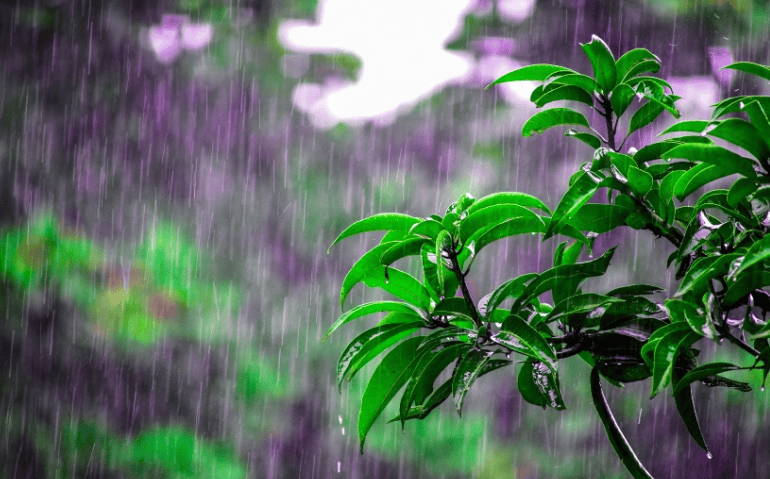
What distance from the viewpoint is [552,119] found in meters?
0.57

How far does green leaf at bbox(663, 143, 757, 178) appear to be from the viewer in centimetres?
45

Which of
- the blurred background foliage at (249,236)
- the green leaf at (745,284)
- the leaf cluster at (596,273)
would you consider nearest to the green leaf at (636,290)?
the leaf cluster at (596,273)

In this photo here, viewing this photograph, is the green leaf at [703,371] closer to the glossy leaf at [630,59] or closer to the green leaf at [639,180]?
the green leaf at [639,180]

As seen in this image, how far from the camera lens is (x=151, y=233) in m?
2.51

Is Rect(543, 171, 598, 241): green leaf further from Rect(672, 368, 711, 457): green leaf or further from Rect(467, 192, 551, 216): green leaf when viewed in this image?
Rect(672, 368, 711, 457): green leaf

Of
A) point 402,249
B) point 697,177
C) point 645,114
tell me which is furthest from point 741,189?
point 402,249

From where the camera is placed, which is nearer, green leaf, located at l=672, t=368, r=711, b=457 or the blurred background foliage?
green leaf, located at l=672, t=368, r=711, b=457

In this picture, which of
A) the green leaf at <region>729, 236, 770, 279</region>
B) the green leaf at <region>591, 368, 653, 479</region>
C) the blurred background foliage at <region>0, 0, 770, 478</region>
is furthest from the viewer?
the blurred background foliage at <region>0, 0, 770, 478</region>

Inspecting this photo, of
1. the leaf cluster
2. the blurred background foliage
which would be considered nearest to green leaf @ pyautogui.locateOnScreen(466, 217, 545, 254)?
the leaf cluster

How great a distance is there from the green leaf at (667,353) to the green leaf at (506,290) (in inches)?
4.6

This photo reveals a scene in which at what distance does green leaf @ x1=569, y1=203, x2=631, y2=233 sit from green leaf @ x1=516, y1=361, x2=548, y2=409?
0.42 ft

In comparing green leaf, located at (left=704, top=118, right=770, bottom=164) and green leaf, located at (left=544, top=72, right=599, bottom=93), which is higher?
green leaf, located at (left=544, top=72, right=599, bottom=93)

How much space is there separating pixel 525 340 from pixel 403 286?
11 cm

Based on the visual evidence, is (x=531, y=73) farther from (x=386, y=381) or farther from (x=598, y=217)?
(x=386, y=381)
